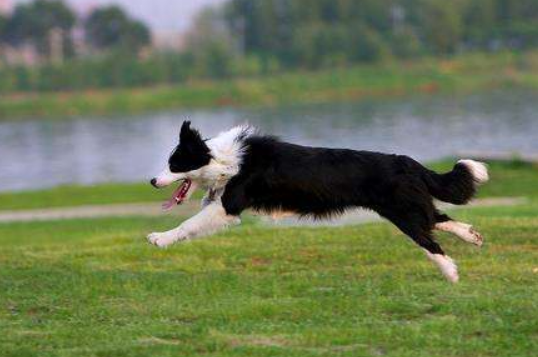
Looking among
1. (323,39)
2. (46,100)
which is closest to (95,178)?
(46,100)

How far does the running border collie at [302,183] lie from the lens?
9008 millimetres

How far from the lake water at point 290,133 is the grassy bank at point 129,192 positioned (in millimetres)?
5628

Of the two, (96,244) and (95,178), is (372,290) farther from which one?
(95,178)

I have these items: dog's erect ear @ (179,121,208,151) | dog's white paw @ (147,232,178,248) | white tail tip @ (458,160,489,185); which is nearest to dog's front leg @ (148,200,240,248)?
dog's white paw @ (147,232,178,248)

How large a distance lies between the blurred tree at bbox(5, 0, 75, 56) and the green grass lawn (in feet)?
270

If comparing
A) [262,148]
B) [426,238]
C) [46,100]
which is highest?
[262,148]

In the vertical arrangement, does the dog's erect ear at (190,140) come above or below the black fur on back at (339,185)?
above

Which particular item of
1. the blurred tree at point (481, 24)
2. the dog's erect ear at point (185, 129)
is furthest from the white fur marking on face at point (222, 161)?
the blurred tree at point (481, 24)

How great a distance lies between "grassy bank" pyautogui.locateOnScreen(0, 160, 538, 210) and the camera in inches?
848

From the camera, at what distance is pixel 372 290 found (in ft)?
28.8

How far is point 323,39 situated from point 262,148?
7758 centimetres

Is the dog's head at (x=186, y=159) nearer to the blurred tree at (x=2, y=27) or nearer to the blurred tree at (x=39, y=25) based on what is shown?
the blurred tree at (x=39, y=25)

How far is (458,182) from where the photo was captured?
931 centimetres

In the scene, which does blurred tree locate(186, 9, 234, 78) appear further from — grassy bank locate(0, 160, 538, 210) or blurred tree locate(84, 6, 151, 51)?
grassy bank locate(0, 160, 538, 210)
